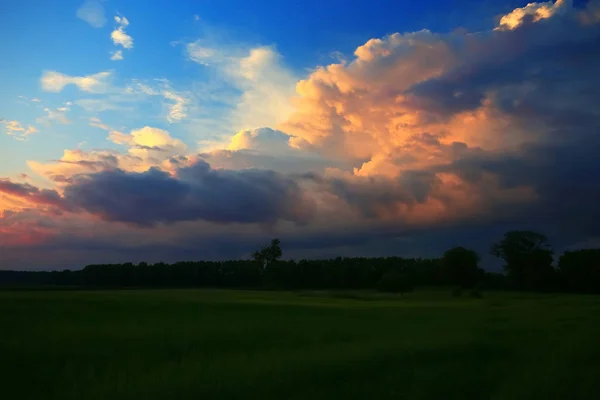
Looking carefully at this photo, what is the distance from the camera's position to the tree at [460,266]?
117312 mm

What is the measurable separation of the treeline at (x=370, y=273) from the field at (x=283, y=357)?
71367 millimetres

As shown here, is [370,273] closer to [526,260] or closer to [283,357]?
[526,260]

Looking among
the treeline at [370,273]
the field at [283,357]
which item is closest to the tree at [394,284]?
the treeline at [370,273]

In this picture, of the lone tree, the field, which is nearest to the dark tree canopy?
the lone tree

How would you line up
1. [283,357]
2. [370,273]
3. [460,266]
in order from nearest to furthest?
[283,357] < [460,266] < [370,273]

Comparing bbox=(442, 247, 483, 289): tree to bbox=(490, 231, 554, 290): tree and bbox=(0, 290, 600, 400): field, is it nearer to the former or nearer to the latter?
bbox=(490, 231, 554, 290): tree

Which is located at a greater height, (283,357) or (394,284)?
(394,284)

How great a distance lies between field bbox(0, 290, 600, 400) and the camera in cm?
1680

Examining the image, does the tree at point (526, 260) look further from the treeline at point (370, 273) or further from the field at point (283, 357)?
the field at point (283, 357)

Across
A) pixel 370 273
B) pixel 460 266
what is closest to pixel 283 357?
pixel 460 266

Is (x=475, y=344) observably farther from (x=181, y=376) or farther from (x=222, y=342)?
(x=181, y=376)

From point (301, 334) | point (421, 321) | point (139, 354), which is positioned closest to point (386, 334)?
point (301, 334)

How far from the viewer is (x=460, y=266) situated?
117062 millimetres

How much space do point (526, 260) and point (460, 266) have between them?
18.0 m
